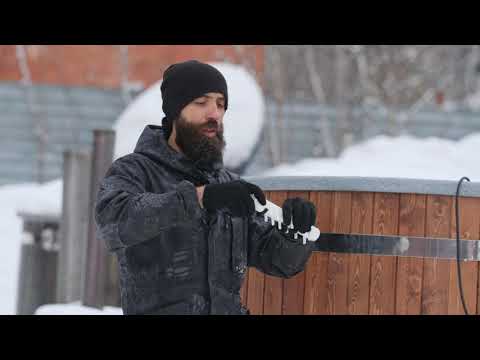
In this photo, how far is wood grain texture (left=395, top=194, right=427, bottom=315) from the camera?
12.1 feet

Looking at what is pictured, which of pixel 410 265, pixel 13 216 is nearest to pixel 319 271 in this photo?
pixel 410 265

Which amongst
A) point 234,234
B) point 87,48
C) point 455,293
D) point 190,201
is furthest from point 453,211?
point 87,48

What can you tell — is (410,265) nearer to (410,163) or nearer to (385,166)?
(385,166)

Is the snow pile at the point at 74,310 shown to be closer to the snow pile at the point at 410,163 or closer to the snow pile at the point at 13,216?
the snow pile at the point at 13,216

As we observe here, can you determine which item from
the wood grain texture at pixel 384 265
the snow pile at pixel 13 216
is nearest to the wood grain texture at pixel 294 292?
the wood grain texture at pixel 384 265

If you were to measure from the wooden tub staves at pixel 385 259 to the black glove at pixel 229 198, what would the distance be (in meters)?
0.99

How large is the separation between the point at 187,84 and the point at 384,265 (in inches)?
46.5

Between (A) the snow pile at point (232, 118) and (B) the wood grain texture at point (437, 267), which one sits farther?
(A) the snow pile at point (232, 118)

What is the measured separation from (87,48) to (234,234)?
16557mm

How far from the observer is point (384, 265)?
375 cm

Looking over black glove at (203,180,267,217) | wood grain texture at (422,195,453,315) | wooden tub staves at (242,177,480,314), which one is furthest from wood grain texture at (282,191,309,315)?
black glove at (203,180,267,217)

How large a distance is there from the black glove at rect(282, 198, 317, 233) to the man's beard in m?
0.29

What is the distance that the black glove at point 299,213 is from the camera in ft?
10.1
